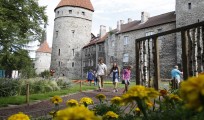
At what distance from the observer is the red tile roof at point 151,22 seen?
1384 inches

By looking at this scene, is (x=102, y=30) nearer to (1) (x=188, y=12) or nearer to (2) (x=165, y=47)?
(2) (x=165, y=47)

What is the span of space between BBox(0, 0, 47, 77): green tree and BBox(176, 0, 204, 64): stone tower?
63.4 ft

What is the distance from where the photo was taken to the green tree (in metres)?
15.7

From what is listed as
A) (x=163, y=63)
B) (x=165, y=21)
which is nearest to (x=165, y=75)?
(x=163, y=63)

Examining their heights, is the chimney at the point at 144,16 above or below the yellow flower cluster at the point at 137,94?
above

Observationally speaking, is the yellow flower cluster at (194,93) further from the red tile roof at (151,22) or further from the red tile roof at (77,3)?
the red tile roof at (77,3)

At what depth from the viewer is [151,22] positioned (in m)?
37.8

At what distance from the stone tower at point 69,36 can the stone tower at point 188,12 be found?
22575mm

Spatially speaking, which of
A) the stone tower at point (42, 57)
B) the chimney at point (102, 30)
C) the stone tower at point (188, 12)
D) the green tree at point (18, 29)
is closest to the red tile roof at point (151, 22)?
the stone tower at point (188, 12)

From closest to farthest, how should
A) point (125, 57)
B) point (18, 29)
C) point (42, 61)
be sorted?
point (18, 29) → point (125, 57) → point (42, 61)

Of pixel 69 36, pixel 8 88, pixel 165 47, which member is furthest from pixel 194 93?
pixel 69 36

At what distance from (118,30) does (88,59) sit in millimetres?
9773

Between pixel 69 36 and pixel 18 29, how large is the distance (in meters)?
34.8

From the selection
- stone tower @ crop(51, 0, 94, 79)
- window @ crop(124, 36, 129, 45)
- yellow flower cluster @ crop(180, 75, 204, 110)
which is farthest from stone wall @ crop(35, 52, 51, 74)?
yellow flower cluster @ crop(180, 75, 204, 110)
